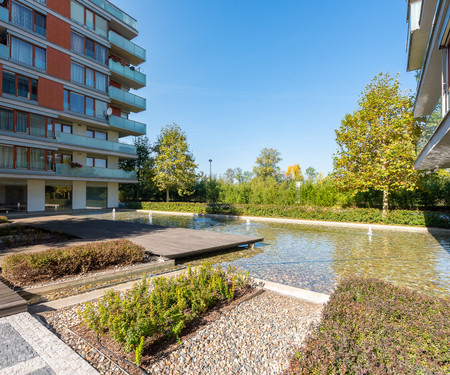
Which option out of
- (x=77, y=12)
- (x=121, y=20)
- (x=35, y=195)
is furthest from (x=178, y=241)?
(x=121, y=20)

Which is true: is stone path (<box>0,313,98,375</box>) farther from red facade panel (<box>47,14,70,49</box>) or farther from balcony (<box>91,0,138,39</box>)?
balcony (<box>91,0,138,39</box>)

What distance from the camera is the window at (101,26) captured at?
24.6m

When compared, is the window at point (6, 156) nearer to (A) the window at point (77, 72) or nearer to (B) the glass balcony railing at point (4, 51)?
(B) the glass balcony railing at point (4, 51)

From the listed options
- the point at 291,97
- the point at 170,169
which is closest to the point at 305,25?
the point at 291,97

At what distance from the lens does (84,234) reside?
1065 centimetres

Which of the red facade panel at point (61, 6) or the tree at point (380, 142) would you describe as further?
the red facade panel at point (61, 6)

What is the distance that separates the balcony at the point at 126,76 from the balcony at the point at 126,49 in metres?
1.78

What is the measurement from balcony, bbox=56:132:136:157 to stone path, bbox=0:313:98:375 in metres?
22.0

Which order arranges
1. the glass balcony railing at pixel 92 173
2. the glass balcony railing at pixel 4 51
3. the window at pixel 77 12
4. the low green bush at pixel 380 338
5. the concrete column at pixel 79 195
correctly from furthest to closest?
the concrete column at pixel 79 195
the window at pixel 77 12
the glass balcony railing at pixel 92 173
the glass balcony railing at pixel 4 51
the low green bush at pixel 380 338

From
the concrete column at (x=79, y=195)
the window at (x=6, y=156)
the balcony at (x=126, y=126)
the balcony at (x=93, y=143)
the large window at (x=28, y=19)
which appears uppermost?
the large window at (x=28, y=19)

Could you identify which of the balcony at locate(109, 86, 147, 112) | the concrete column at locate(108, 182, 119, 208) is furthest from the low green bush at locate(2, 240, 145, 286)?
the balcony at locate(109, 86, 147, 112)

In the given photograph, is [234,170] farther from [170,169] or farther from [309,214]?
[309,214]

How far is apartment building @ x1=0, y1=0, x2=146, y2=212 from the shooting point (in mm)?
18953

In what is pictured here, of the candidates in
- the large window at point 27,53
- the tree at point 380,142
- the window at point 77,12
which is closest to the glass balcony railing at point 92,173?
the large window at point 27,53
